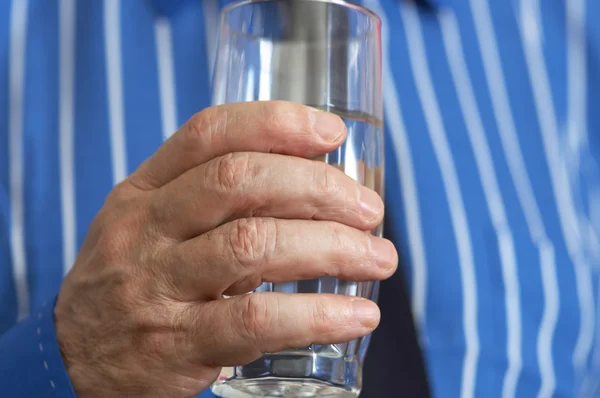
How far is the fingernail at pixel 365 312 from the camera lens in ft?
1.16

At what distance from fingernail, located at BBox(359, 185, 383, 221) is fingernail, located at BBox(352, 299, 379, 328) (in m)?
0.04

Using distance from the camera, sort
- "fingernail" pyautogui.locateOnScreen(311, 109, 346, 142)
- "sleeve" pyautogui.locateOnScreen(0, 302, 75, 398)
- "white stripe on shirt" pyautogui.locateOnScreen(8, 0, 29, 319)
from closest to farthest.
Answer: "fingernail" pyautogui.locateOnScreen(311, 109, 346, 142), "sleeve" pyautogui.locateOnScreen(0, 302, 75, 398), "white stripe on shirt" pyautogui.locateOnScreen(8, 0, 29, 319)

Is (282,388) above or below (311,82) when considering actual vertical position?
below

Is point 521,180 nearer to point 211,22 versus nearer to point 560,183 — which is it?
point 560,183

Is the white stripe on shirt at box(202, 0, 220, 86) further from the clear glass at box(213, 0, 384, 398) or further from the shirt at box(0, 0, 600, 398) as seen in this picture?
the clear glass at box(213, 0, 384, 398)

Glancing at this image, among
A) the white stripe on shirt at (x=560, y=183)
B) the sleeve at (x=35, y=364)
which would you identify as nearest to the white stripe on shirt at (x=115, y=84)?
the sleeve at (x=35, y=364)

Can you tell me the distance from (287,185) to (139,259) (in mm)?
110

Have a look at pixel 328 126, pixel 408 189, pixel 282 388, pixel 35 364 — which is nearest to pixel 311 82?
pixel 328 126

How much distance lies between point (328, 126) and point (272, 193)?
1.7 inches

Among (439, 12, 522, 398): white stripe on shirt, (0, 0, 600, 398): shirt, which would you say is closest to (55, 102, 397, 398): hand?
(0, 0, 600, 398): shirt

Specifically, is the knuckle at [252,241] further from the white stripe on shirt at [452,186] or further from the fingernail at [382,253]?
the white stripe on shirt at [452,186]

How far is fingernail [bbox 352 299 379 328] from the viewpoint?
1.16ft

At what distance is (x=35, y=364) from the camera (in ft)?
1.56

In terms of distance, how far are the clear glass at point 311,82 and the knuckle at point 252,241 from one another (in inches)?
1.1
